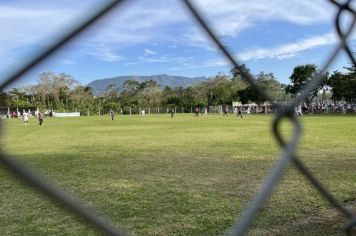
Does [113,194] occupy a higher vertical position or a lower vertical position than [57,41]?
lower

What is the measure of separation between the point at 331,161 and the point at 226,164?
1.80 meters

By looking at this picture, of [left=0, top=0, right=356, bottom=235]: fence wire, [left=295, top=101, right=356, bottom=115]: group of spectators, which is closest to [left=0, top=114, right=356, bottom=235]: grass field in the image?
[left=0, top=0, right=356, bottom=235]: fence wire

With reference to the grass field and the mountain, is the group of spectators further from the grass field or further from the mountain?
the grass field

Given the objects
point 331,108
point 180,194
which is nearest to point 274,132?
point 180,194

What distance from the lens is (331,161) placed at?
8.43 metres

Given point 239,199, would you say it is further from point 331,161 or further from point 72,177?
point 331,161

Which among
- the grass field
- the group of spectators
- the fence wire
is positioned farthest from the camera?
the group of spectators

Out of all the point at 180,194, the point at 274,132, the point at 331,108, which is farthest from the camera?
the point at 331,108

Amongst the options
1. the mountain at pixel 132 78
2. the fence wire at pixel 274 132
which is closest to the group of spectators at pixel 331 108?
the mountain at pixel 132 78

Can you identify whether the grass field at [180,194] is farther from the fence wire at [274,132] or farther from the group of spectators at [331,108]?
the group of spectators at [331,108]

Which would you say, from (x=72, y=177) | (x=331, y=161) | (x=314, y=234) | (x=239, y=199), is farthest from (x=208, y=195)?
(x=331, y=161)

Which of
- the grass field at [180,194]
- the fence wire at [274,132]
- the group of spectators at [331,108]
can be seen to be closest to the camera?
the fence wire at [274,132]

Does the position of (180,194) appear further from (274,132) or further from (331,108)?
(331,108)

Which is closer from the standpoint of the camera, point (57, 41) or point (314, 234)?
point (57, 41)
